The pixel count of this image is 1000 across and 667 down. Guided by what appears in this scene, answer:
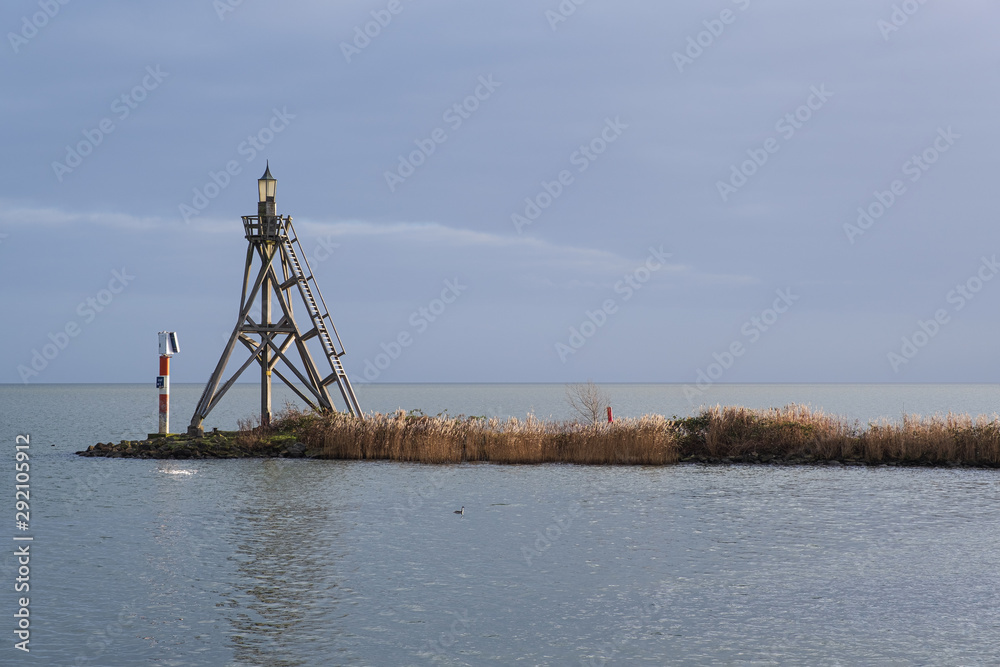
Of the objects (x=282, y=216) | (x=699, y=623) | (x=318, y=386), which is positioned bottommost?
(x=699, y=623)

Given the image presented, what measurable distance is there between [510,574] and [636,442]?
18.1 metres

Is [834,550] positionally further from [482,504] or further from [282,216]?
[282,216]

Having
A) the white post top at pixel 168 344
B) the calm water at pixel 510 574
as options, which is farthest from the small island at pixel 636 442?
the calm water at pixel 510 574

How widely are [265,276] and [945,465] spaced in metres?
26.7

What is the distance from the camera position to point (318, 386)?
38.2 meters

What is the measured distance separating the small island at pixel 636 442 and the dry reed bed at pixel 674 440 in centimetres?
4

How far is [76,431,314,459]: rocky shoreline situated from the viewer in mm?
34719

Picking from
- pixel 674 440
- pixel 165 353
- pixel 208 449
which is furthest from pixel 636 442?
pixel 165 353

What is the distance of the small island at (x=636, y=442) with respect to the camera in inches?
1261

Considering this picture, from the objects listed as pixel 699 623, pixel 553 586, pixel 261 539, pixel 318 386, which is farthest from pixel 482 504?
pixel 318 386

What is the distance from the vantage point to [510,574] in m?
15.0
